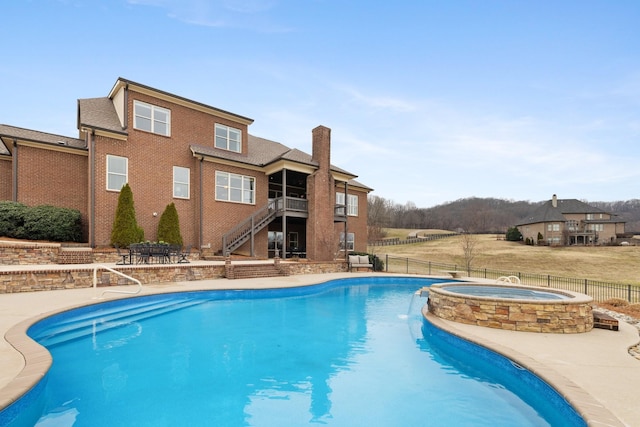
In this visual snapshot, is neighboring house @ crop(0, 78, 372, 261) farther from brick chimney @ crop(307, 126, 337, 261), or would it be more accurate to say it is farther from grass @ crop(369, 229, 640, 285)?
grass @ crop(369, 229, 640, 285)

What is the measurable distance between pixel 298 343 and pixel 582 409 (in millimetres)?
4821

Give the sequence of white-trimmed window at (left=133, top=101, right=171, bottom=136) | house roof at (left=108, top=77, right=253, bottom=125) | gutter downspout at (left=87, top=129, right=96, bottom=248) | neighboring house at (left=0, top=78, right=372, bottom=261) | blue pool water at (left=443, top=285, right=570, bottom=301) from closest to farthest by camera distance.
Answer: blue pool water at (left=443, top=285, right=570, bottom=301)
gutter downspout at (left=87, top=129, right=96, bottom=248)
neighboring house at (left=0, top=78, right=372, bottom=261)
house roof at (left=108, top=77, right=253, bottom=125)
white-trimmed window at (left=133, top=101, right=171, bottom=136)

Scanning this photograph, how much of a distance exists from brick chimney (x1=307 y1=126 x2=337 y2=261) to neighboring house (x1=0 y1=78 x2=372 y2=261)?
6cm

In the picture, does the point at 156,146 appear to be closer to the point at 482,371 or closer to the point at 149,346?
the point at 149,346

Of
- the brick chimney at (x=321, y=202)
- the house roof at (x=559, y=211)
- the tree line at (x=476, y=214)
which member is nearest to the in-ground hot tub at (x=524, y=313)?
the brick chimney at (x=321, y=202)

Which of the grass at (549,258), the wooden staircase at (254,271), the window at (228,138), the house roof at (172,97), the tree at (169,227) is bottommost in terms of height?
the grass at (549,258)

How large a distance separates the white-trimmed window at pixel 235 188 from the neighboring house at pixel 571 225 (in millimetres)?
48705

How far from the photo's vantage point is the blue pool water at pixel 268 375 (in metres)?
3.88

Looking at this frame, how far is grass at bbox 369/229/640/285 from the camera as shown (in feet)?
103


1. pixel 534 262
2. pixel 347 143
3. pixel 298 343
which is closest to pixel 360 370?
pixel 298 343

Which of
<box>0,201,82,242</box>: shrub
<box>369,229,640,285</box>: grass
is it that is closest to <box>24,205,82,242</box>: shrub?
<box>0,201,82,242</box>: shrub

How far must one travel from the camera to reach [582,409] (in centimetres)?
322

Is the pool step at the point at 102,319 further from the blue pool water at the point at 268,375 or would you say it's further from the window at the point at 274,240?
the window at the point at 274,240

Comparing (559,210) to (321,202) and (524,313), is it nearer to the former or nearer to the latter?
(321,202)
